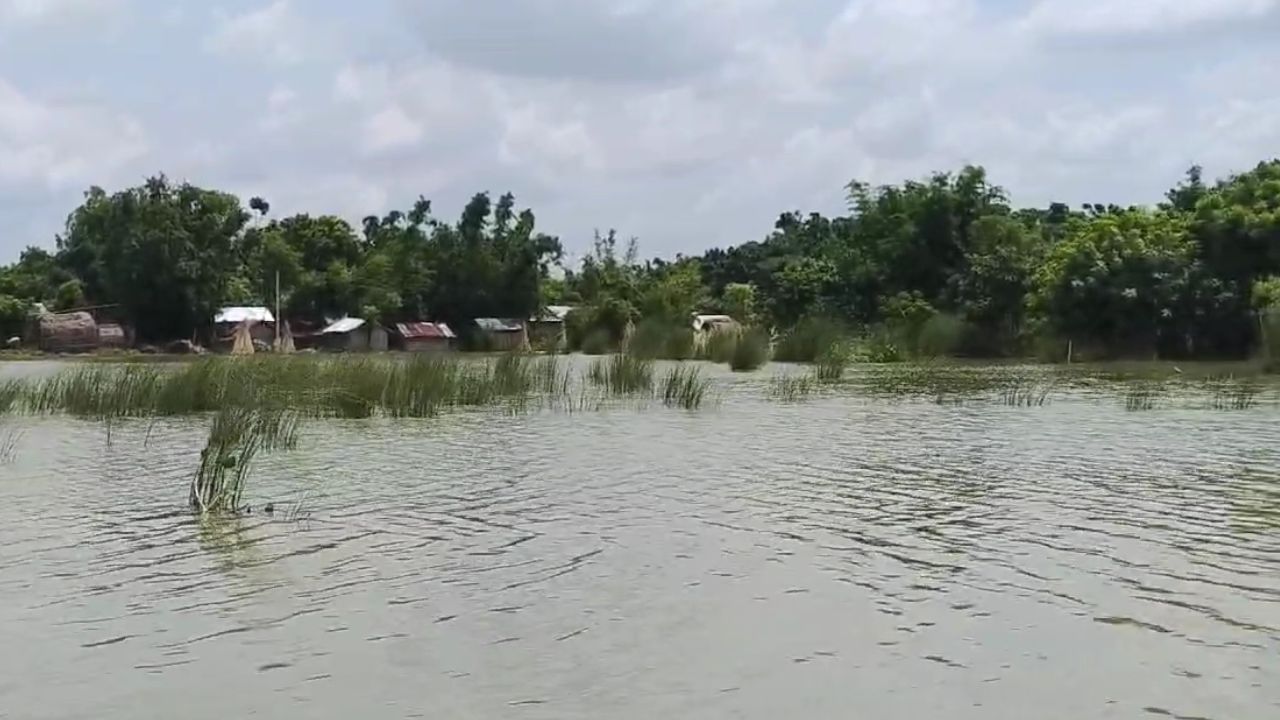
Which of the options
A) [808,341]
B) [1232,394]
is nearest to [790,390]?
[1232,394]

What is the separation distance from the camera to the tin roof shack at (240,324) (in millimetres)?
51875

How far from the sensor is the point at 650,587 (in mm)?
7441

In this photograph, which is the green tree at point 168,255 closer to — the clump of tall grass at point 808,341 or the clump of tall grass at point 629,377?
the clump of tall grass at point 808,341

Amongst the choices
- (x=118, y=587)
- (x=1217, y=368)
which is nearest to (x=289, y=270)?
(x=1217, y=368)

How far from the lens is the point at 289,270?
55188 mm

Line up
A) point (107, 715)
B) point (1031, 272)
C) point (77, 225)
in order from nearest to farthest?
point (107, 715), point (1031, 272), point (77, 225)

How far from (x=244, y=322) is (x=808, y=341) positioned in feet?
87.8

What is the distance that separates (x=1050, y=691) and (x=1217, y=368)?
25.0 meters

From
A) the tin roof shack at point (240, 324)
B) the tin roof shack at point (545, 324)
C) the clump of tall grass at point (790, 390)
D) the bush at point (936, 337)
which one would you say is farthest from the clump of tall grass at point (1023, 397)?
the tin roof shack at point (240, 324)

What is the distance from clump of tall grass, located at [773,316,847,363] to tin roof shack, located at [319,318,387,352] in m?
23.6

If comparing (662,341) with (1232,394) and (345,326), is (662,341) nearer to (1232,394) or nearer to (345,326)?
(1232,394)

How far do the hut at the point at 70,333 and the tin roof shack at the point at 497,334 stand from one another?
44.3ft

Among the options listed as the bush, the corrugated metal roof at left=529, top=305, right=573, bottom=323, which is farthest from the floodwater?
the corrugated metal roof at left=529, top=305, right=573, bottom=323

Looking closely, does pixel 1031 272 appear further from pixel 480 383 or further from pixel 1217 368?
pixel 480 383
